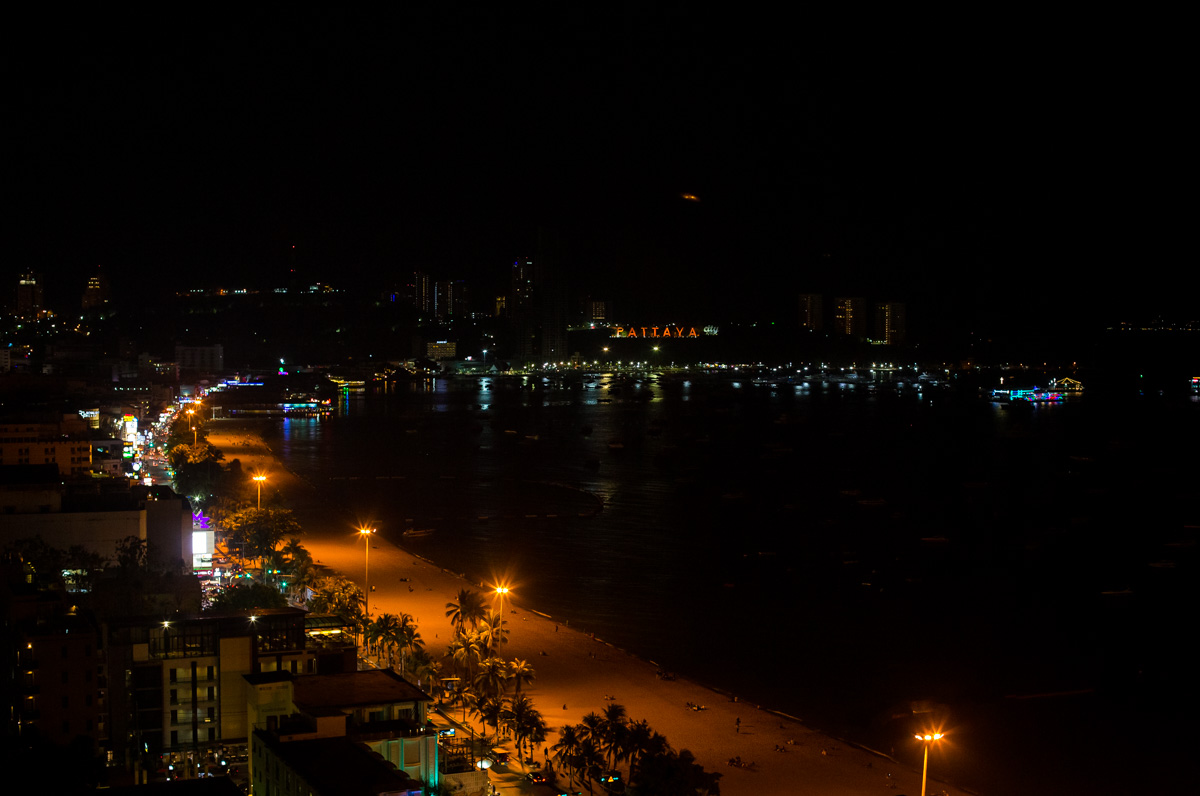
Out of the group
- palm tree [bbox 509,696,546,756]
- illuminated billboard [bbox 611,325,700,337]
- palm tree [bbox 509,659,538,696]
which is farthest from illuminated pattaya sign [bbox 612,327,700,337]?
palm tree [bbox 509,696,546,756]

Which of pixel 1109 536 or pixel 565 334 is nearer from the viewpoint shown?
pixel 1109 536

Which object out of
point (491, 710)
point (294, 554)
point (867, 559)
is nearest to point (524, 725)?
point (491, 710)

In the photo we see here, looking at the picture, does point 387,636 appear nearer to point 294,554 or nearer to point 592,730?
point 592,730

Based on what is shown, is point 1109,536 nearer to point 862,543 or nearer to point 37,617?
point 862,543

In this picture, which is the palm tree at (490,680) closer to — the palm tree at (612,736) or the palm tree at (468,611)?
the palm tree at (468,611)

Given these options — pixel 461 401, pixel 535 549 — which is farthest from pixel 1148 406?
pixel 535 549

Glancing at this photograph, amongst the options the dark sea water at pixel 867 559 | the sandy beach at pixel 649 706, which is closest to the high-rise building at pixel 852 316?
the dark sea water at pixel 867 559

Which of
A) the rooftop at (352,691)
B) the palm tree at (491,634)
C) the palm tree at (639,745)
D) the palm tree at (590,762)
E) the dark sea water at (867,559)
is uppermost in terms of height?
the rooftop at (352,691)
